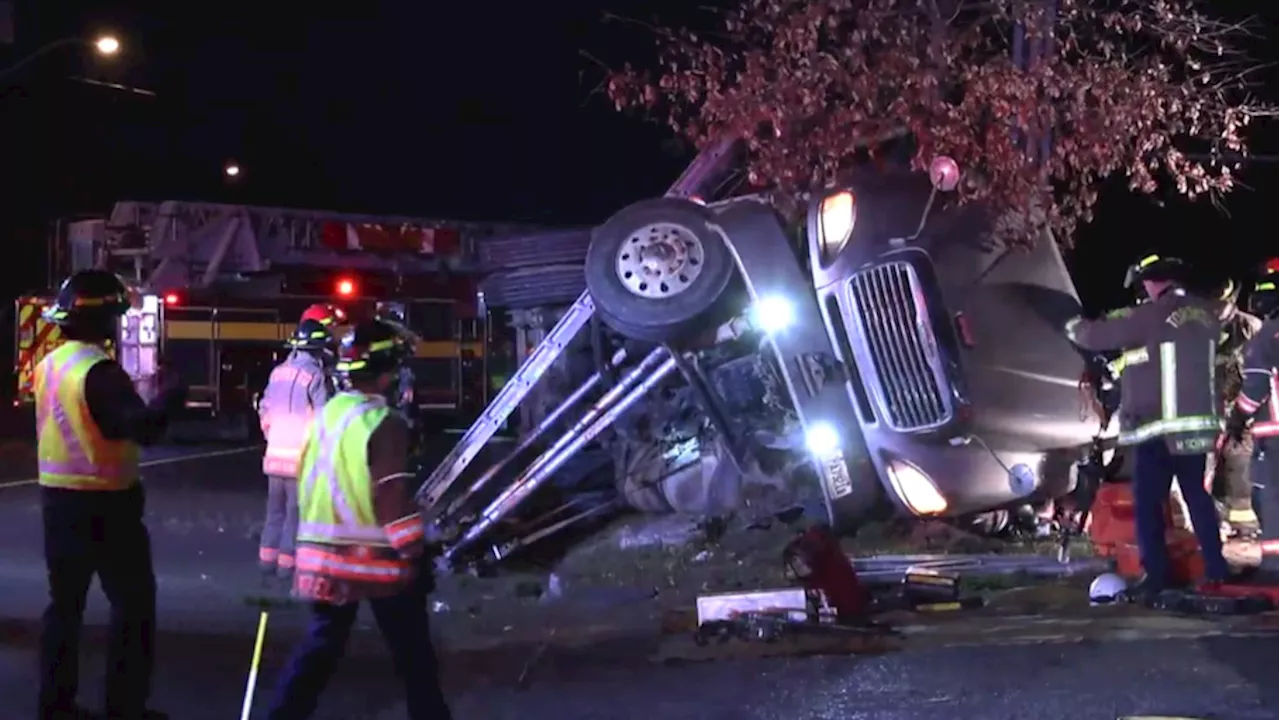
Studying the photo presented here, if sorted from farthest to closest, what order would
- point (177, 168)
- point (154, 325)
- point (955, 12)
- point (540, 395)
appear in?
point (177, 168) → point (154, 325) → point (540, 395) → point (955, 12)

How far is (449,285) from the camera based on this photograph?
23.3 m

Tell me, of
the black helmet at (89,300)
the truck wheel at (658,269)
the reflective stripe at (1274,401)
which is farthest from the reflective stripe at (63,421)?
the reflective stripe at (1274,401)

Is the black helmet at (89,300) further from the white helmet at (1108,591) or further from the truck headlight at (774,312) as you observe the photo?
the white helmet at (1108,591)

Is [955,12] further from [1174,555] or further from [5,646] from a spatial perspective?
[5,646]

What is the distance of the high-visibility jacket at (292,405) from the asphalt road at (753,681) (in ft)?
3.95

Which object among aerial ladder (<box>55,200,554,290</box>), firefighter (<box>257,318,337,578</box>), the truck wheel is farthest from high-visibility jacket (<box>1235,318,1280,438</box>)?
aerial ladder (<box>55,200,554,290</box>)

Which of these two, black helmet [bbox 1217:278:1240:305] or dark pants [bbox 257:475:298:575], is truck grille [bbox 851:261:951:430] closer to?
black helmet [bbox 1217:278:1240:305]

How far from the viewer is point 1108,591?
730 cm

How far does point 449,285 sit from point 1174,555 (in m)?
Answer: 16.8

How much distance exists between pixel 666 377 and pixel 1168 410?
126 inches

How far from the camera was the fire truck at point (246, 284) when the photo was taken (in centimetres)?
2075

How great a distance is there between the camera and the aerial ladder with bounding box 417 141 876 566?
8.69m

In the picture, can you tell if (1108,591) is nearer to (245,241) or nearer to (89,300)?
(89,300)

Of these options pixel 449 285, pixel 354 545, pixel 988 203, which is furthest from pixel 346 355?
pixel 449 285
